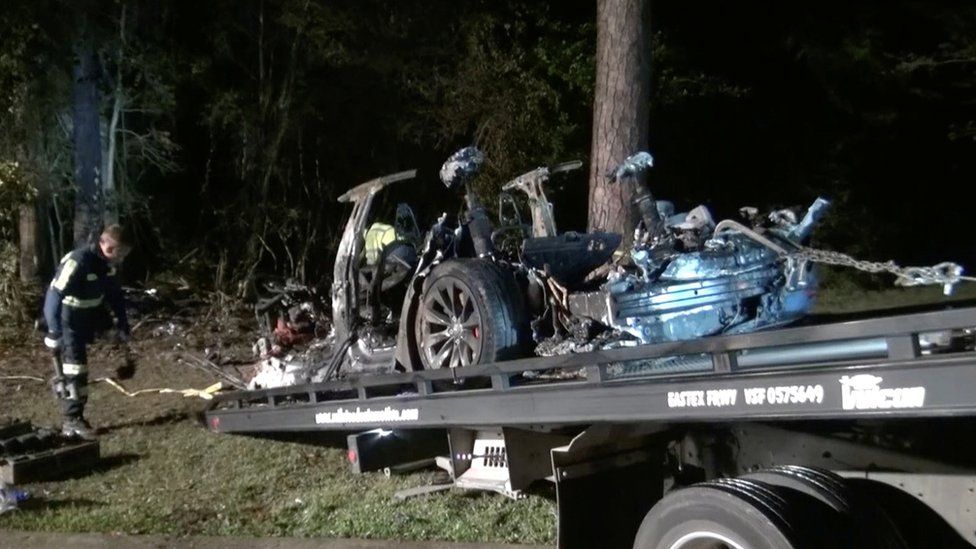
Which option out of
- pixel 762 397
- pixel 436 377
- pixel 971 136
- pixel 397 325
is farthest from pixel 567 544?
pixel 971 136

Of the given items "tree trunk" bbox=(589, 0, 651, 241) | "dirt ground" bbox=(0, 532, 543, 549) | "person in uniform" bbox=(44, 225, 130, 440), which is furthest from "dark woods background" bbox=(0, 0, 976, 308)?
"dirt ground" bbox=(0, 532, 543, 549)

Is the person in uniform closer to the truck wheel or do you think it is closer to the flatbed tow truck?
the truck wheel

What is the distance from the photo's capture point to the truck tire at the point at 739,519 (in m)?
3.92

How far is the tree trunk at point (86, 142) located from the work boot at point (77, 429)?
5281 millimetres

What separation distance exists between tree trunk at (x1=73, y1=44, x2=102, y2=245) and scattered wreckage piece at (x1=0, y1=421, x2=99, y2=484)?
5.73m

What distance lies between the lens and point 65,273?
8984 millimetres

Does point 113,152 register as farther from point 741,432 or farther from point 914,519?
point 914,519

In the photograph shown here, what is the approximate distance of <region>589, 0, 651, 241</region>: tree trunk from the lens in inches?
409

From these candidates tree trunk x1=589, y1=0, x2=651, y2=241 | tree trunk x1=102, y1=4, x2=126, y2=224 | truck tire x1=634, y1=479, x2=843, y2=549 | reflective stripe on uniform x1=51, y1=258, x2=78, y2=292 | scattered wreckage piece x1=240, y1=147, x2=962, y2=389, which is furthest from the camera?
tree trunk x1=102, y1=4, x2=126, y2=224

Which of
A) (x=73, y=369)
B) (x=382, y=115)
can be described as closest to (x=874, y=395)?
(x=73, y=369)

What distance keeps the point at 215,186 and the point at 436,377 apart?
11.1 m

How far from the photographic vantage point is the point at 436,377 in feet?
18.5

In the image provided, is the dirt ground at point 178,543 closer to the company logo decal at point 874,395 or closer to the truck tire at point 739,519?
the truck tire at point 739,519

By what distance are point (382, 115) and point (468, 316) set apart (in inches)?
351
